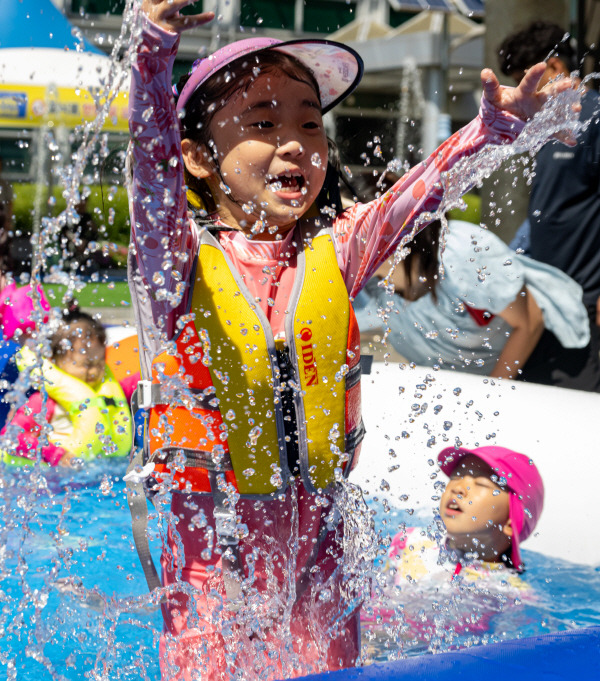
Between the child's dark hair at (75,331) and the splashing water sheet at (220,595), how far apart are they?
0.94 meters

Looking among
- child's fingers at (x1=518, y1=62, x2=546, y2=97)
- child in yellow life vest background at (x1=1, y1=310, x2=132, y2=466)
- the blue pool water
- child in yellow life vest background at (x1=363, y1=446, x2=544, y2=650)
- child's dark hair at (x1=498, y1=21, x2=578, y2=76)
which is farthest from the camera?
child in yellow life vest background at (x1=1, y1=310, x2=132, y2=466)

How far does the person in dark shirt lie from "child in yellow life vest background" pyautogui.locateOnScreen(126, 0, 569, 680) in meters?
2.11

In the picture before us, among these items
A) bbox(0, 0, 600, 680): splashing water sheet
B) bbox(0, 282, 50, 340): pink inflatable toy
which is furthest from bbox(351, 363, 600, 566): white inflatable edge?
bbox(0, 282, 50, 340): pink inflatable toy

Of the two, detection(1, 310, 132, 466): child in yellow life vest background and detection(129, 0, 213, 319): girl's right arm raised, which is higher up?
detection(129, 0, 213, 319): girl's right arm raised

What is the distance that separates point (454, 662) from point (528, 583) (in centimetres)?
162

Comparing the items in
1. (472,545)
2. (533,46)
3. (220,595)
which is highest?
(533,46)

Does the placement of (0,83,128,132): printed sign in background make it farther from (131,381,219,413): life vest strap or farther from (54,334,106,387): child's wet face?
(131,381,219,413): life vest strap

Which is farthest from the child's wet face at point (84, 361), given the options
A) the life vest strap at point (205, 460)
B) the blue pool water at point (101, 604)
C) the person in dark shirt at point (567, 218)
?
the life vest strap at point (205, 460)

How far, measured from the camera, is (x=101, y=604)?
1.92 m

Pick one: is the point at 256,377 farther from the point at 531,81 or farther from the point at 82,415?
the point at 82,415

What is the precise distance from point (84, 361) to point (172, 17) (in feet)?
9.84

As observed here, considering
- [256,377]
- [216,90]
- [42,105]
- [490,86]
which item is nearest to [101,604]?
[256,377]

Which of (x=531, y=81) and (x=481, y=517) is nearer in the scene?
(x=531, y=81)

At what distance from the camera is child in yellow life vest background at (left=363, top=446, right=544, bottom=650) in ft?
8.73
